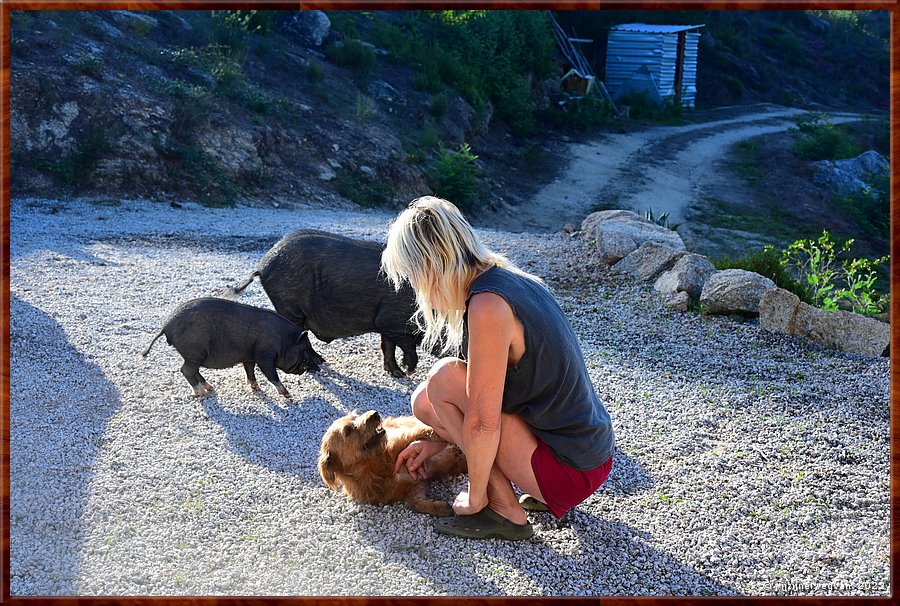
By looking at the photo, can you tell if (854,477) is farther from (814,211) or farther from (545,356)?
(814,211)

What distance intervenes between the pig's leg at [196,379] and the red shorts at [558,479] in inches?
96.3

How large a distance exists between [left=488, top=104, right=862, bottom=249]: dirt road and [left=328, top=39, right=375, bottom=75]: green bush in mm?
4666

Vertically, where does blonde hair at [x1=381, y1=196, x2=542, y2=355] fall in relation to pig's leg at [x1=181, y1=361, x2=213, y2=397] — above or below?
above

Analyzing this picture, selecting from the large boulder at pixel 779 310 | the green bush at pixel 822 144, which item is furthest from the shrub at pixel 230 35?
the green bush at pixel 822 144

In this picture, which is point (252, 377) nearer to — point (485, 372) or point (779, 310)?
point (485, 372)

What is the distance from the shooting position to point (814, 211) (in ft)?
55.6

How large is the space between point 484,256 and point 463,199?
1140 cm

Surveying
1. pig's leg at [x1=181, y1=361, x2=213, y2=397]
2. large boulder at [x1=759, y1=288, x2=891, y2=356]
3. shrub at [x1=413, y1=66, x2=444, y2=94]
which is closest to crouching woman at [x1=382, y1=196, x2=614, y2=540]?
pig's leg at [x1=181, y1=361, x2=213, y2=397]

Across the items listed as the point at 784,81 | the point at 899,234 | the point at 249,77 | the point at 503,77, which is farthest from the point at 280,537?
the point at 784,81

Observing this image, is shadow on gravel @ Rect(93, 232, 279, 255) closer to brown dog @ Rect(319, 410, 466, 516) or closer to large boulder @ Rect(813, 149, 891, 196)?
brown dog @ Rect(319, 410, 466, 516)

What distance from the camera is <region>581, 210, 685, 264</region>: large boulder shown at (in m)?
8.09

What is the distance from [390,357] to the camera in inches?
210

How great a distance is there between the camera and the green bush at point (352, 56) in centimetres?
1744

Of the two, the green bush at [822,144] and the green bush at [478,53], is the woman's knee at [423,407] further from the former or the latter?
the green bush at [822,144]
